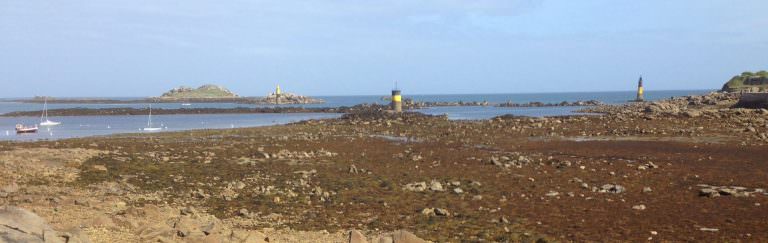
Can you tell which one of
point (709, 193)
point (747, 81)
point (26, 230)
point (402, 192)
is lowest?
point (402, 192)

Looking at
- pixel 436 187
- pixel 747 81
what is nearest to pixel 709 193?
pixel 436 187

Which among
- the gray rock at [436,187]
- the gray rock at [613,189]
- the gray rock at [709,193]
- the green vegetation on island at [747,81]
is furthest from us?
the green vegetation on island at [747,81]

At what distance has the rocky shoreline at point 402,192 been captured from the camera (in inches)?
448

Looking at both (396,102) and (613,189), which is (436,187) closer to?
(613,189)

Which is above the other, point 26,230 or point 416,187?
point 26,230

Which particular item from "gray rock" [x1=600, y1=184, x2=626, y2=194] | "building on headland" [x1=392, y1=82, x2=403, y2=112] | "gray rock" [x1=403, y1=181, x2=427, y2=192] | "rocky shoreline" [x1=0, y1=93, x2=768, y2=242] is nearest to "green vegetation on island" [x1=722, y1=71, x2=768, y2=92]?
"building on headland" [x1=392, y1=82, x2=403, y2=112]

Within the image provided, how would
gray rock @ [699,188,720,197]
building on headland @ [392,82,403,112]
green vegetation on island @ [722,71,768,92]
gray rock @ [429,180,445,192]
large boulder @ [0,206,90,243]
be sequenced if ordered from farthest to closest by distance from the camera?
green vegetation on island @ [722,71,768,92], building on headland @ [392,82,403,112], gray rock @ [429,180,445,192], gray rock @ [699,188,720,197], large boulder @ [0,206,90,243]

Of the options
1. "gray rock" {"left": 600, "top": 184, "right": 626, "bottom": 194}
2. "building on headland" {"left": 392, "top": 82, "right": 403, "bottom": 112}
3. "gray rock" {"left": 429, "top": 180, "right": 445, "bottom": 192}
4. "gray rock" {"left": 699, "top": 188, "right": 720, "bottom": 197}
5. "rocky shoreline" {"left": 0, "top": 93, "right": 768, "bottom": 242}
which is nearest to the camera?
"rocky shoreline" {"left": 0, "top": 93, "right": 768, "bottom": 242}

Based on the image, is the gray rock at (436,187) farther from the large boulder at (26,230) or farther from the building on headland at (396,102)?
the building on headland at (396,102)

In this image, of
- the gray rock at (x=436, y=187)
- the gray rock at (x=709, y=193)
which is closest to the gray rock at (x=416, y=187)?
the gray rock at (x=436, y=187)

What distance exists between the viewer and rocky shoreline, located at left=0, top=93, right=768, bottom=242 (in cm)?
1138

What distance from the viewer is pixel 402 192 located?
16.2 metres

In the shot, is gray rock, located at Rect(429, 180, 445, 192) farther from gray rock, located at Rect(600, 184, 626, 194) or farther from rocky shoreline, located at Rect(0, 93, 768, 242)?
gray rock, located at Rect(600, 184, 626, 194)

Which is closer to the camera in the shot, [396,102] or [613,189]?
[613,189]
